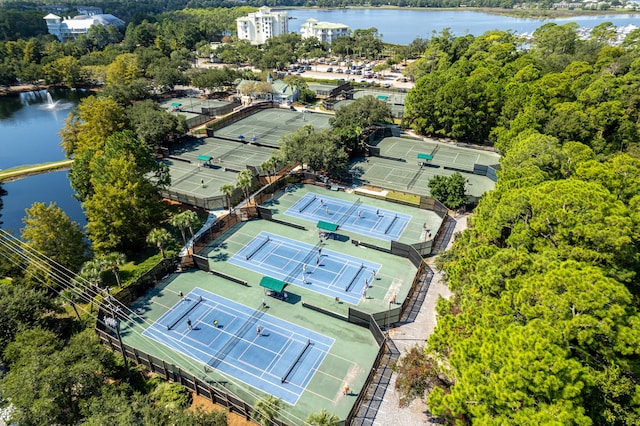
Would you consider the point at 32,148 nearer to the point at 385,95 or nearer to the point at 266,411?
the point at 266,411

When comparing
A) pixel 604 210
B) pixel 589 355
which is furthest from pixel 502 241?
pixel 589 355

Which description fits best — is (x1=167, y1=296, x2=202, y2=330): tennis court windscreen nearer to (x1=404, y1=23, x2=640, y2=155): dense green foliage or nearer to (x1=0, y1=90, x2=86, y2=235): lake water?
(x1=0, y1=90, x2=86, y2=235): lake water

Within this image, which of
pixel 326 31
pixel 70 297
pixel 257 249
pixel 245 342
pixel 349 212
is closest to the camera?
pixel 245 342

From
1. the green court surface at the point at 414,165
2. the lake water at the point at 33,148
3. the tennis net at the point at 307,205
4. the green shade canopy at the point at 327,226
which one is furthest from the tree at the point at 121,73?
the green shade canopy at the point at 327,226

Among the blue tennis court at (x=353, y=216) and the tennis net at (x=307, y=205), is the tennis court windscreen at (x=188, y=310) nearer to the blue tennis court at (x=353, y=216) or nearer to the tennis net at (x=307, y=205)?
the blue tennis court at (x=353, y=216)

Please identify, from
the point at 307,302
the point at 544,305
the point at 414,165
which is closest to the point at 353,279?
the point at 307,302

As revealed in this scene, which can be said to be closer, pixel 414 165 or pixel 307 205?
pixel 307 205
